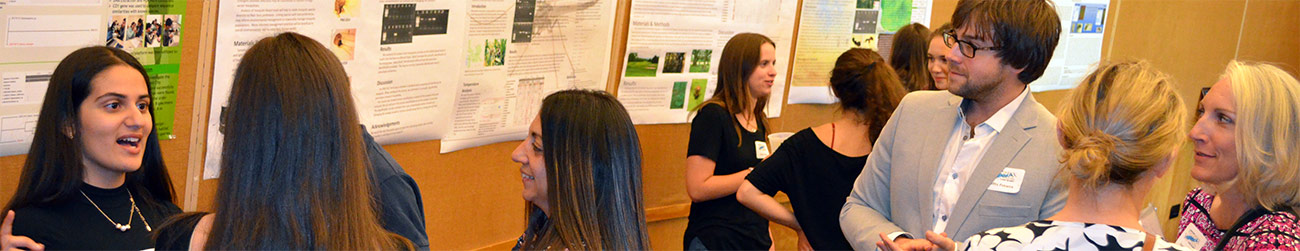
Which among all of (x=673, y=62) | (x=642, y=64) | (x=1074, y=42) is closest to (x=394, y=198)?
(x=642, y=64)

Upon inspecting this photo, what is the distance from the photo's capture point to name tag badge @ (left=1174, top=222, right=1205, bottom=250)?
2.37 meters

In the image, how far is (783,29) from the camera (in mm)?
5215

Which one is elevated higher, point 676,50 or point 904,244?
point 676,50

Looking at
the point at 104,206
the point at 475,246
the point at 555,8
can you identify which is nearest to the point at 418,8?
the point at 555,8

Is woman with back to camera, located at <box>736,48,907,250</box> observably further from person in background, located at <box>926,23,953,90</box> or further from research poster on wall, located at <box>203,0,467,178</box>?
research poster on wall, located at <box>203,0,467,178</box>

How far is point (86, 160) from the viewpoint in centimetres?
219

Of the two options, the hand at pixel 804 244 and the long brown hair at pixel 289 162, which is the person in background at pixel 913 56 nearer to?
the hand at pixel 804 244

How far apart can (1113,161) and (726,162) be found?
6.31 feet

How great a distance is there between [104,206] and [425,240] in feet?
2.38

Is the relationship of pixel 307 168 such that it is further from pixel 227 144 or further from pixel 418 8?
pixel 418 8

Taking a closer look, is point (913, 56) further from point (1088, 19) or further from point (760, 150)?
point (1088, 19)

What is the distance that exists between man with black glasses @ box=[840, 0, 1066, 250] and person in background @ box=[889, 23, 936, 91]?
168 cm

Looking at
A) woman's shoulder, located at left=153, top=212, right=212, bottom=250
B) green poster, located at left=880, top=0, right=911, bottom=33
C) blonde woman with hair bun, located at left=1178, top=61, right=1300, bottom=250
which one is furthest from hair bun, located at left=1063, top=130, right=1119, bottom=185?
green poster, located at left=880, top=0, right=911, bottom=33

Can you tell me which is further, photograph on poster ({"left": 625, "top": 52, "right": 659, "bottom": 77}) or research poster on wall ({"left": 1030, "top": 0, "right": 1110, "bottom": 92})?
research poster on wall ({"left": 1030, "top": 0, "right": 1110, "bottom": 92})
